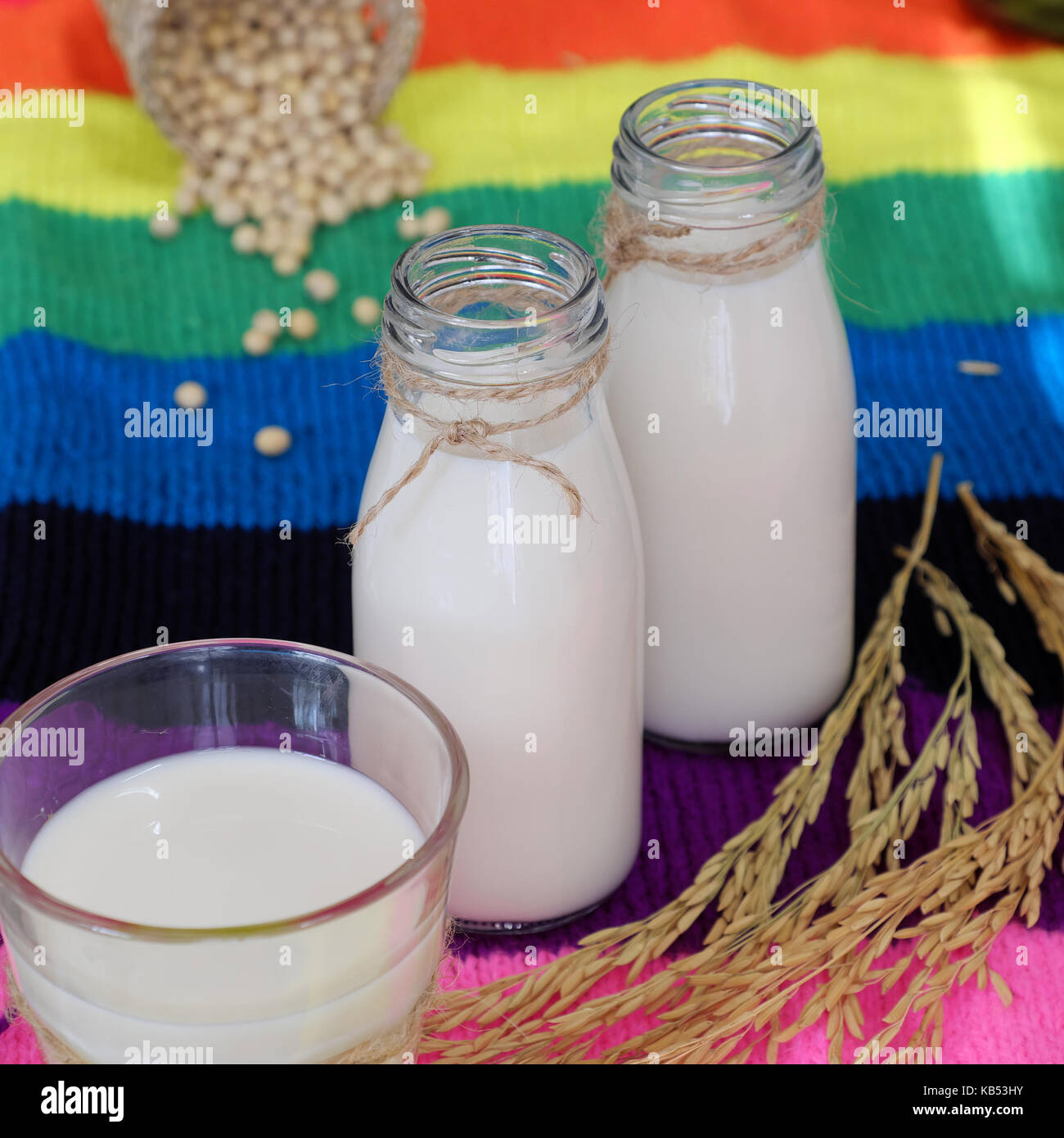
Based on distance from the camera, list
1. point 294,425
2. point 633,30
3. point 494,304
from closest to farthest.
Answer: point 494,304 < point 294,425 < point 633,30

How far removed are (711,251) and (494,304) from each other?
0.10 meters

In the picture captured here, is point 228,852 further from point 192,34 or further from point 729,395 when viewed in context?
point 192,34

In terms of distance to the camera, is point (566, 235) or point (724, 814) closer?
point (724, 814)

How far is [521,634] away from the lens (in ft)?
1.94

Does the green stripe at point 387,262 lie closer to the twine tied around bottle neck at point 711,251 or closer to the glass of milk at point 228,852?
the twine tied around bottle neck at point 711,251

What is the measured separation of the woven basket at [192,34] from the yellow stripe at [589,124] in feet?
0.12

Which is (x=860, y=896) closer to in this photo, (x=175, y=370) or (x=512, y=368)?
(x=512, y=368)

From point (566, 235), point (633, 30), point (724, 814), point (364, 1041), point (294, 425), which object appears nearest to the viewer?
point (364, 1041)

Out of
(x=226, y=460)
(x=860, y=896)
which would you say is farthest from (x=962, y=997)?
(x=226, y=460)

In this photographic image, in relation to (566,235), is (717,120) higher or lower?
higher

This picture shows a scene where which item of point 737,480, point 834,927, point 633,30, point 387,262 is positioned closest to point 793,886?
point 834,927

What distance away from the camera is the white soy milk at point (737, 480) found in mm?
666

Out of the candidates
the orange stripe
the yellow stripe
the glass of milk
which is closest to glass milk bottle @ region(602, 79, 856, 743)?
the glass of milk

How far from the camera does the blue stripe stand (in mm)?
924
